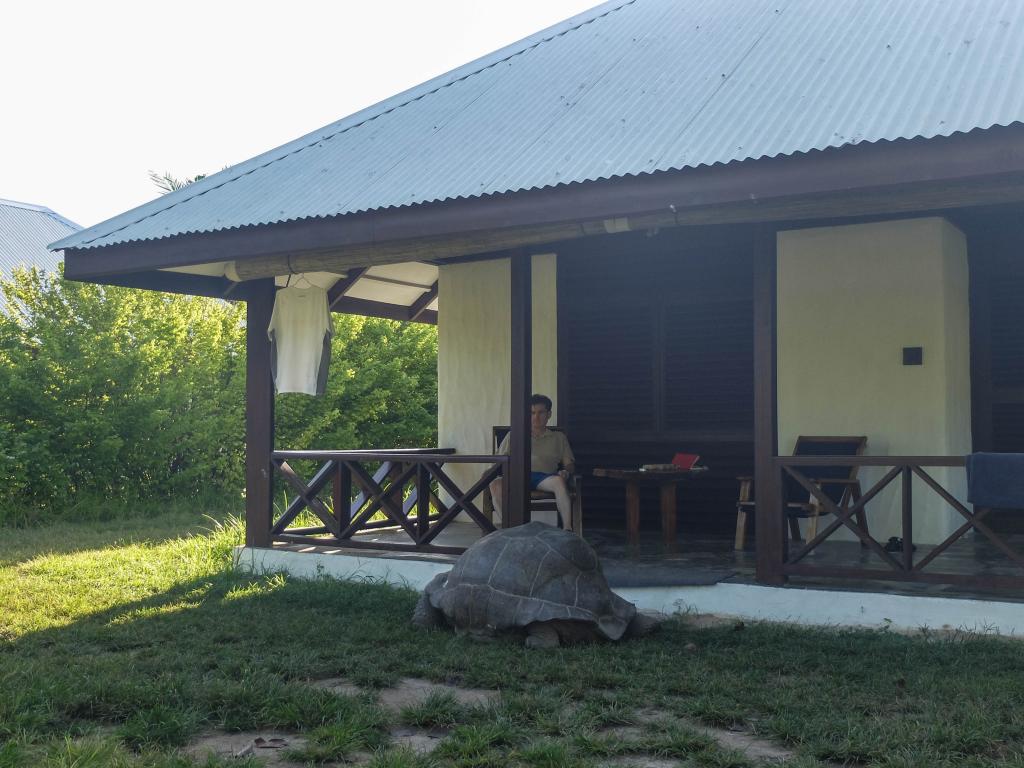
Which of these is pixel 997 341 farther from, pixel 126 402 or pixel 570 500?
pixel 126 402

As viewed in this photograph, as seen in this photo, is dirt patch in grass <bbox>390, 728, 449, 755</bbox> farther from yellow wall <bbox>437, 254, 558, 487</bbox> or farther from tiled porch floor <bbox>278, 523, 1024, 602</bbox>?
yellow wall <bbox>437, 254, 558, 487</bbox>

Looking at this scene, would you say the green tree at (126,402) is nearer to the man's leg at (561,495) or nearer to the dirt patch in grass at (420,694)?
the man's leg at (561,495)

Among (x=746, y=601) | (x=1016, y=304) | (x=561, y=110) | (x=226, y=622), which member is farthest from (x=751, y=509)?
(x=226, y=622)

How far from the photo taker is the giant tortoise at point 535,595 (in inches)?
249

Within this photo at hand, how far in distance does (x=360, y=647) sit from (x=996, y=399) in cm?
585

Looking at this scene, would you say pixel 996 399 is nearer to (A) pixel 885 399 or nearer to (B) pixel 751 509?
(A) pixel 885 399

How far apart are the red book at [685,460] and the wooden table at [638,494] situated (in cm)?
12

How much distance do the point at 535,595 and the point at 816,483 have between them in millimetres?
2898

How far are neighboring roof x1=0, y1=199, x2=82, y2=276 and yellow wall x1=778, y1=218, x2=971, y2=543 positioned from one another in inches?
829

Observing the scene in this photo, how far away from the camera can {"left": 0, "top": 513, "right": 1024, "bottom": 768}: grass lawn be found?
14.3ft

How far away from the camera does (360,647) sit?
628 centimetres

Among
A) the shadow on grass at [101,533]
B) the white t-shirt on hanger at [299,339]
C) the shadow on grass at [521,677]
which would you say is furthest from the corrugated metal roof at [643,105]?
the shadow on grass at [101,533]

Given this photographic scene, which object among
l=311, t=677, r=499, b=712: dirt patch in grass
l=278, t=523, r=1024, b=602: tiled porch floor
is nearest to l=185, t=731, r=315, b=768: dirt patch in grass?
l=311, t=677, r=499, b=712: dirt patch in grass

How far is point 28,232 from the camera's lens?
27.8 metres
